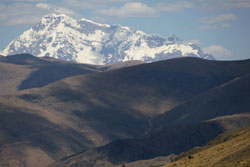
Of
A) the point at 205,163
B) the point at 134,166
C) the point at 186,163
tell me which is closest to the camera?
the point at 205,163

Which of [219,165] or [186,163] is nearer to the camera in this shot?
[219,165]

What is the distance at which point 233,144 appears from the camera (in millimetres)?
73562

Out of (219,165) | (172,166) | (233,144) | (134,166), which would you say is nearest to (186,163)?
(172,166)

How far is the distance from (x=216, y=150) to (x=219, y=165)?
1343 cm

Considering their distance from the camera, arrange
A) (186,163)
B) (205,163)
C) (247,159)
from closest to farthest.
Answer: (247,159)
(205,163)
(186,163)

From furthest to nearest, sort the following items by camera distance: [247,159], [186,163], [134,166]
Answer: [134,166], [186,163], [247,159]

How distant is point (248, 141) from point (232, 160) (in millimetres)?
8095

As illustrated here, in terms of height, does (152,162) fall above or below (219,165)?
below

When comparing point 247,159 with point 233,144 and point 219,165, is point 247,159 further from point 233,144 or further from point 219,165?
point 233,144

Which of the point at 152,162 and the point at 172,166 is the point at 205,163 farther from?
the point at 152,162

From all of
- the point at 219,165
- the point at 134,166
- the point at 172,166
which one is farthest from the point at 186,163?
the point at 134,166

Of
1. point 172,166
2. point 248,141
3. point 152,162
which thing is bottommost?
point 152,162

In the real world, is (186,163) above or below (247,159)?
below

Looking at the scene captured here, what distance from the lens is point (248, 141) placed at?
2704 inches
